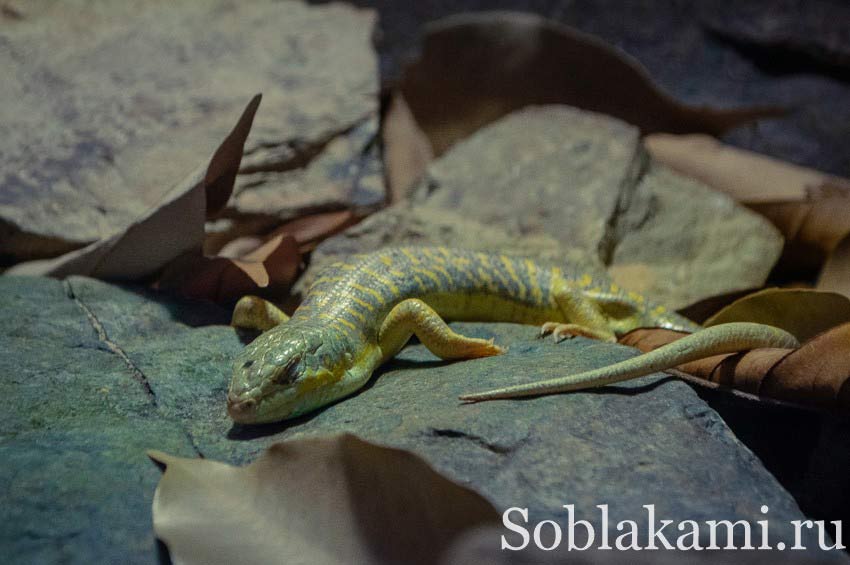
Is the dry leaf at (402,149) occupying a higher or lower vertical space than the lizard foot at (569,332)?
higher

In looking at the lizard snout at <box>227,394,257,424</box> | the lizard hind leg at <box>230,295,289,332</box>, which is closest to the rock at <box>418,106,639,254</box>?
the lizard hind leg at <box>230,295,289,332</box>

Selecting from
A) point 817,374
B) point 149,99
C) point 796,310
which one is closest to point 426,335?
point 817,374

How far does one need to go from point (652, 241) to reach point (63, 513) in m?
3.58

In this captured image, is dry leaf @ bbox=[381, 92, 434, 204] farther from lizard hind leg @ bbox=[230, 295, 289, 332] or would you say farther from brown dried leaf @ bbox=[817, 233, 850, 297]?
brown dried leaf @ bbox=[817, 233, 850, 297]

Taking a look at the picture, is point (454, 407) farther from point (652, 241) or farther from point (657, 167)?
point (657, 167)

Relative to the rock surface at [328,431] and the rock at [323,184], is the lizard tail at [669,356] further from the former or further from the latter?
the rock at [323,184]

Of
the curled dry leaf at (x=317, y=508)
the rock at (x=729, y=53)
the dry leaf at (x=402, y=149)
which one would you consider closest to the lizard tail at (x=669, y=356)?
the curled dry leaf at (x=317, y=508)

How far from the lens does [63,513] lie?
204 centimetres

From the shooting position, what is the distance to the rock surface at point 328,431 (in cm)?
202

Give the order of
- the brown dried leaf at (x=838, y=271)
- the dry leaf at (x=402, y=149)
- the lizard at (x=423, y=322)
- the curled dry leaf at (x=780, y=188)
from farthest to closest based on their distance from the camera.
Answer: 1. the dry leaf at (x=402, y=149)
2. the curled dry leaf at (x=780, y=188)
3. the brown dried leaf at (x=838, y=271)
4. the lizard at (x=423, y=322)

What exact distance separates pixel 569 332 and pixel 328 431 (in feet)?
4.30

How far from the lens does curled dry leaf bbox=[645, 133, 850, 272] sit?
4.30m

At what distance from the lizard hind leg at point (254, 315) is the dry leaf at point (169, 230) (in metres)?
0.45

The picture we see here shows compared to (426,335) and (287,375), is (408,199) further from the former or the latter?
(287,375)
